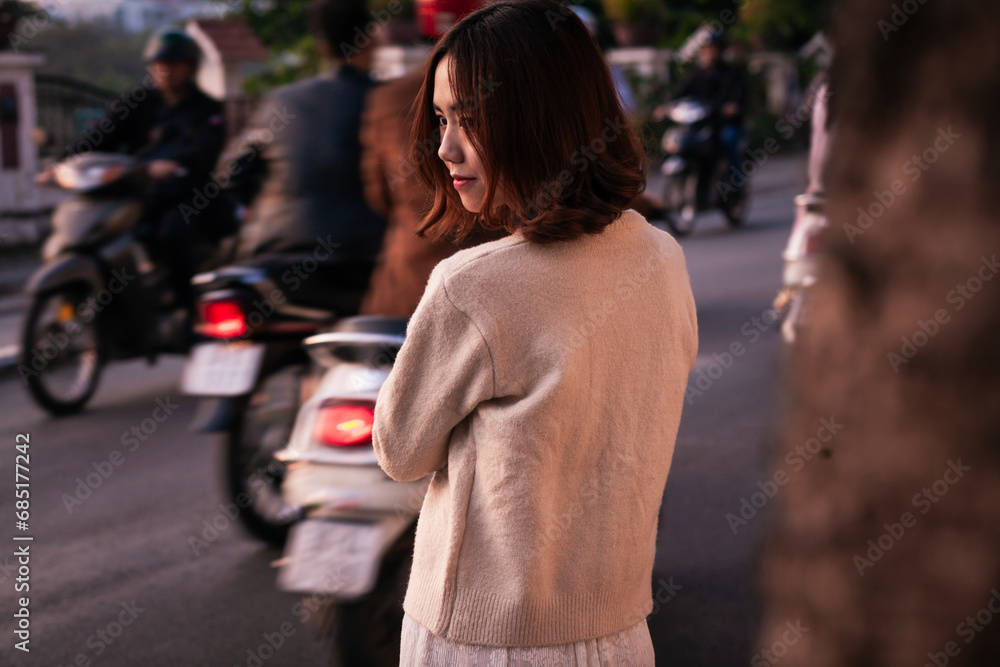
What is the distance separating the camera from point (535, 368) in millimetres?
1390

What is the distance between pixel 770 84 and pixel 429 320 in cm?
2289

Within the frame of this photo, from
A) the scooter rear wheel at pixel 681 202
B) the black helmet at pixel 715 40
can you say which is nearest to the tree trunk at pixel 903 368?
the scooter rear wheel at pixel 681 202

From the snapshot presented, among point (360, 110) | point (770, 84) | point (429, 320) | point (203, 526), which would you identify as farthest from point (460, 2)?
point (770, 84)

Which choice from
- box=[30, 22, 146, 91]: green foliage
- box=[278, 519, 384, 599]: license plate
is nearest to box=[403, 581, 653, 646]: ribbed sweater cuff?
box=[278, 519, 384, 599]: license plate

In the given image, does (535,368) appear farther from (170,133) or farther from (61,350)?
(170,133)

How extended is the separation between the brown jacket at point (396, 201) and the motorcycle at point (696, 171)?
8.84 meters

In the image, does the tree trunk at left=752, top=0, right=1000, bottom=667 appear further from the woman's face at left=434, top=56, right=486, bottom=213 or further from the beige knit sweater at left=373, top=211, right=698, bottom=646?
the woman's face at left=434, top=56, right=486, bottom=213

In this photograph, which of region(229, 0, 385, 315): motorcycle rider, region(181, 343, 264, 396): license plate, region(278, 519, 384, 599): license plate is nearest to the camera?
region(278, 519, 384, 599): license plate

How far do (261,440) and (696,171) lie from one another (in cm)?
883

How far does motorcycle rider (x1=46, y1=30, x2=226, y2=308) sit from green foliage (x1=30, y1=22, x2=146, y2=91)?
8.94 metres

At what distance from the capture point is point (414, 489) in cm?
272

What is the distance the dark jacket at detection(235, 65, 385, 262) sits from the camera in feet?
13.3

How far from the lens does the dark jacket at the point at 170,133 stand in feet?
20.1

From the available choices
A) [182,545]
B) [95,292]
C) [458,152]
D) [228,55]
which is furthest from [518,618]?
[228,55]
